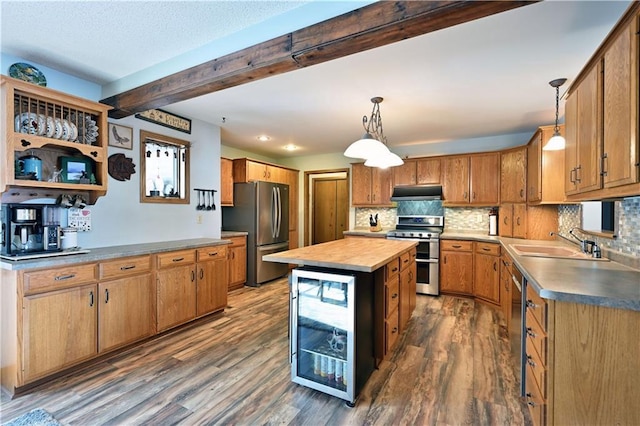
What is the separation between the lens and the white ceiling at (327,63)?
5.83 feet

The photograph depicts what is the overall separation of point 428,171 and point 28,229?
487cm

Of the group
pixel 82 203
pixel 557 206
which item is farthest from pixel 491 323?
pixel 82 203

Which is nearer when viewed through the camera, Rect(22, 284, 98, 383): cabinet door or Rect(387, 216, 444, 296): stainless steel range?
Rect(22, 284, 98, 383): cabinet door

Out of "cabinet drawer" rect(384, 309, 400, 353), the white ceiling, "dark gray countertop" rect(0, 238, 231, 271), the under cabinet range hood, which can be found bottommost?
"cabinet drawer" rect(384, 309, 400, 353)

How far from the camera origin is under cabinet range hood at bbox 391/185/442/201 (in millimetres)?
4734

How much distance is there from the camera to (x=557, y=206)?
369 cm

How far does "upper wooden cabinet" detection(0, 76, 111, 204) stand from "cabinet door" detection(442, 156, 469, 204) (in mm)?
4462

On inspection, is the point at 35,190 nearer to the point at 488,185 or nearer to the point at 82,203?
the point at 82,203

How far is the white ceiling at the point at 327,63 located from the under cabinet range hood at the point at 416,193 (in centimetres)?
123

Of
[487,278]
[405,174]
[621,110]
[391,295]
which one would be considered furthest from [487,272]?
[621,110]

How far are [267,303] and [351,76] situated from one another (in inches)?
118

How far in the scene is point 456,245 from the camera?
168 inches

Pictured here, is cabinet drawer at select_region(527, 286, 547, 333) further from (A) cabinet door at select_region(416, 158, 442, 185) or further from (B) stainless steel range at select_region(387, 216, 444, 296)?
(A) cabinet door at select_region(416, 158, 442, 185)

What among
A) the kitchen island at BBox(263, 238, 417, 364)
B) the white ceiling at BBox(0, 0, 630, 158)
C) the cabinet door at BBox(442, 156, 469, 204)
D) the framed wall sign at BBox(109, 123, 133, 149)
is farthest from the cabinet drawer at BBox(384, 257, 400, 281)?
the framed wall sign at BBox(109, 123, 133, 149)
